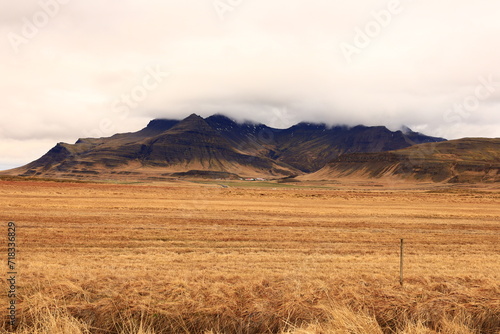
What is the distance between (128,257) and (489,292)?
11.9 meters

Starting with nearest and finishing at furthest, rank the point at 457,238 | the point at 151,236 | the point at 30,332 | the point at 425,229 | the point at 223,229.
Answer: the point at 30,332 → the point at 151,236 → the point at 457,238 → the point at 223,229 → the point at 425,229

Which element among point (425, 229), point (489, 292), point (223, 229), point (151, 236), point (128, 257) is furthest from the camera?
point (425, 229)

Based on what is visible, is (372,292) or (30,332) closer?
(30,332)

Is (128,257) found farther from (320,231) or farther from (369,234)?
(369,234)

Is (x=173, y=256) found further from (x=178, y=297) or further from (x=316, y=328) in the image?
(x=316, y=328)

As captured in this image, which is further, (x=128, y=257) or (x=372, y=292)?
(x=128, y=257)

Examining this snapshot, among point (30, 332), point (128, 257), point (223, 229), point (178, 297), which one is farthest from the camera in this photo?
point (223, 229)

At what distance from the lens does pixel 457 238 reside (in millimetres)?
21047

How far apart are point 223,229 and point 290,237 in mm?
4755

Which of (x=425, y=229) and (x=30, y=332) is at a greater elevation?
(x=30, y=332)

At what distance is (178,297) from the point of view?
22.5 feet

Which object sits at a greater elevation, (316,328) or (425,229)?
(316,328)

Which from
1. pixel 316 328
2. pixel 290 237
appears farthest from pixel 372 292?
pixel 290 237

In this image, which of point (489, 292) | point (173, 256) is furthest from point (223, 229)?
point (489, 292)
